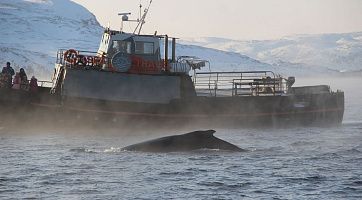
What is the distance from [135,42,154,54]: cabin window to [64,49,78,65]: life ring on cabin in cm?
374

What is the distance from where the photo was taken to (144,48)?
137 feet

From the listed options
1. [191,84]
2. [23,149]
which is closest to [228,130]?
[191,84]

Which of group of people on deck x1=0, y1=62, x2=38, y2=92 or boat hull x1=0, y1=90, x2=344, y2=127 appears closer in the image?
group of people on deck x1=0, y1=62, x2=38, y2=92

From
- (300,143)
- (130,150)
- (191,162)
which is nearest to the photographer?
(191,162)

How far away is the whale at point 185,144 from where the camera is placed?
3028 centimetres

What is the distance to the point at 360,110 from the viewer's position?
6581 cm

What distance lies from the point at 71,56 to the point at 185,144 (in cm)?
1245

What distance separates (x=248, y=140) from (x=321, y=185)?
507 inches

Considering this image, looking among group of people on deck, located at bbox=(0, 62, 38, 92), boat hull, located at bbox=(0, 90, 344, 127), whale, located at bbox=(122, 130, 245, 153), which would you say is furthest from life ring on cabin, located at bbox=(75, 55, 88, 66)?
whale, located at bbox=(122, 130, 245, 153)

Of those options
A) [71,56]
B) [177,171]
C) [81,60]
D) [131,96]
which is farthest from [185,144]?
[71,56]

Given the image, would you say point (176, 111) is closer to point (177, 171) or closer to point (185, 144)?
point (185, 144)

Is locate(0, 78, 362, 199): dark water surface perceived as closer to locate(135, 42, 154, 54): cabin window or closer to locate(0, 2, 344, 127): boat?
locate(0, 2, 344, 127): boat

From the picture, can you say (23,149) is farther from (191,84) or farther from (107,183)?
(191,84)

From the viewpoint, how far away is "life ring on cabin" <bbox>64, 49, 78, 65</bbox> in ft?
131
